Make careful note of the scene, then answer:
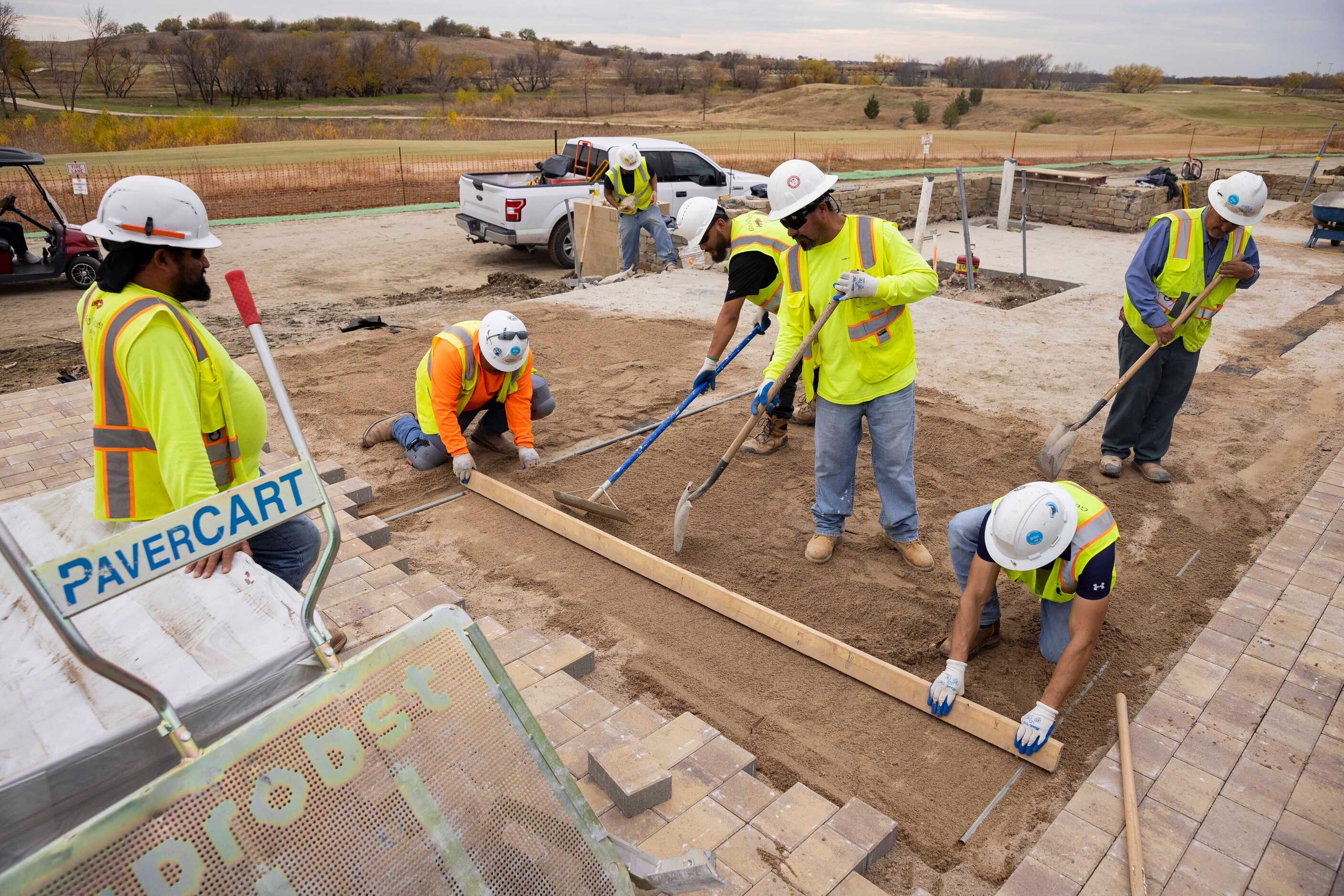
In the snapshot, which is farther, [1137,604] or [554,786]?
[1137,604]

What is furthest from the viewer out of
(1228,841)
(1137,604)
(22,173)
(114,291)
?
(22,173)

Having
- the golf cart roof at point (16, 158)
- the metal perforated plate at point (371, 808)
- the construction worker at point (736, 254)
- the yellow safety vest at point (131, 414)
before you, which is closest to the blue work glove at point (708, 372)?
the construction worker at point (736, 254)

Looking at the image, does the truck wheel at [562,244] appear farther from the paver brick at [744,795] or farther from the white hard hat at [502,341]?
the paver brick at [744,795]

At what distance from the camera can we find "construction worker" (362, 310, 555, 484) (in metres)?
5.01

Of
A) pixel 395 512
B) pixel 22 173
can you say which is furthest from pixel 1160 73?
pixel 395 512

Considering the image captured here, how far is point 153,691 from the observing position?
1510 mm

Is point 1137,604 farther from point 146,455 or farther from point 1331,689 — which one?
point 146,455

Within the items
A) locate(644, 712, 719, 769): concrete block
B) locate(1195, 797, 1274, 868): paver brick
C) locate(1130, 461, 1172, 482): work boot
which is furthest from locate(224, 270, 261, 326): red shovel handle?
locate(1130, 461, 1172, 482): work boot

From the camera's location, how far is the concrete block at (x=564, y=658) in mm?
3332

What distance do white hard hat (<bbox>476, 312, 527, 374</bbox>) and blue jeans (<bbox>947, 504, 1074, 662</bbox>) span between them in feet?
8.93

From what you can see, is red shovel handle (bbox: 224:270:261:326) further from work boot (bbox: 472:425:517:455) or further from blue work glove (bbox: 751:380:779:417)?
work boot (bbox: 472:425:517:455)

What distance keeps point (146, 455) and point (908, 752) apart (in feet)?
9.40

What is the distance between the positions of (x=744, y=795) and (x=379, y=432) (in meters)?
4.10

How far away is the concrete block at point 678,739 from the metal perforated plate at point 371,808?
103 centimetres
